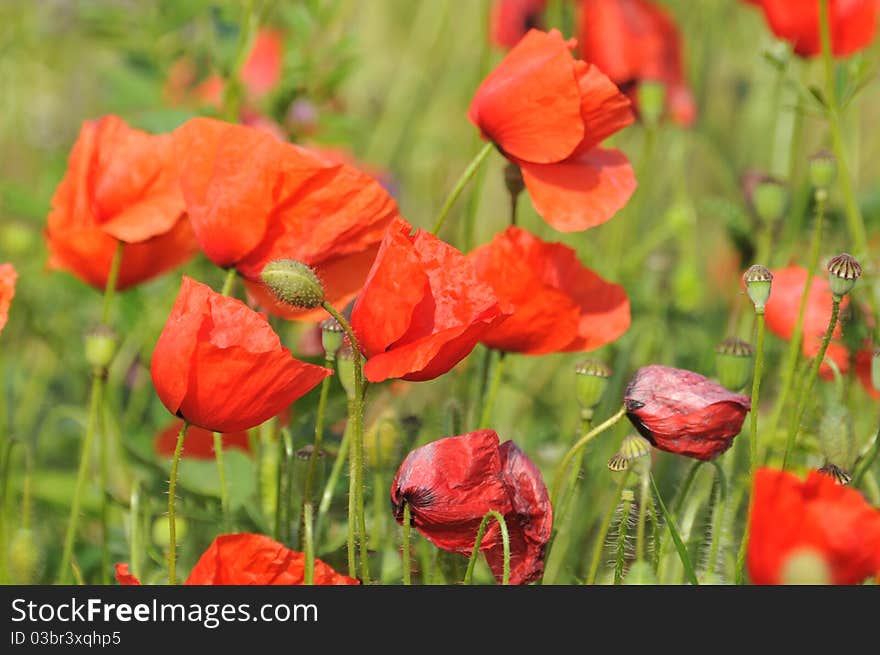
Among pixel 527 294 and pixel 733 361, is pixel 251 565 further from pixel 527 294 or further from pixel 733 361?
pixel 733 361

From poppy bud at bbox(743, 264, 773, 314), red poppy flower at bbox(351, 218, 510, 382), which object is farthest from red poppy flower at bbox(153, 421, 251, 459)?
poppy bud at bbox(743, 264, 773, 314)

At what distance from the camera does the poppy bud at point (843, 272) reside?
917mm

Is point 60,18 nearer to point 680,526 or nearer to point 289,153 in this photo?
point 289,153

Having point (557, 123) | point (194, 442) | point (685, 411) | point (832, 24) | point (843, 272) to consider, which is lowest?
point (194, 442)

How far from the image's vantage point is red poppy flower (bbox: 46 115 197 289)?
1.14 metres

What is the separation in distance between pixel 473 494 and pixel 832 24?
905 millimetres

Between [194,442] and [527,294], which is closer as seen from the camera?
[527,294]

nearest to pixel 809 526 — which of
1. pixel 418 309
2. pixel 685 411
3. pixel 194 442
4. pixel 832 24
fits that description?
pixel 685 411

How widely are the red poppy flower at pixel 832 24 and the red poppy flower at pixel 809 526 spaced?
859mm

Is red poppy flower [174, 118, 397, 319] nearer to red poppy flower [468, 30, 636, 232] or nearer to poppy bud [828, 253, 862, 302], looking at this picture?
red poppy flower [468, 30, 636, 232]

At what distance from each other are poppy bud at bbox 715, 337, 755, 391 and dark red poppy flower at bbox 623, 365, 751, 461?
14 centimetres

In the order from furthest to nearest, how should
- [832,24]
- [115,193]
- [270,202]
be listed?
[832,24]
[115,193]
[270,202]

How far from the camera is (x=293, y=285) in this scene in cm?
85
